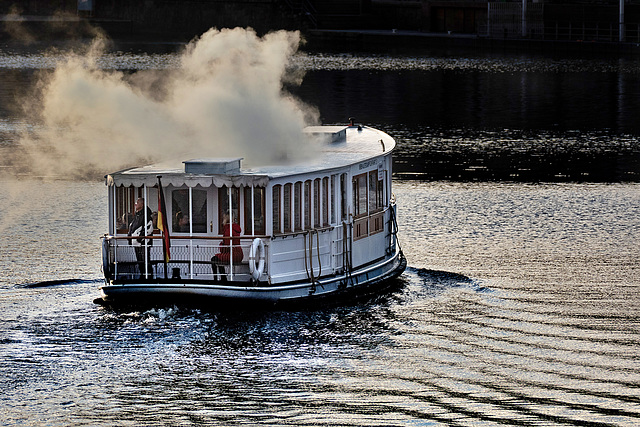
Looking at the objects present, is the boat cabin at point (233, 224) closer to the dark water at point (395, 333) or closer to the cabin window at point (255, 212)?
the cabin window at point (255, 212)

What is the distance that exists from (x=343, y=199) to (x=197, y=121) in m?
6.18

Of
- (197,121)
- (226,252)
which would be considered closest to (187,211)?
(226,252)

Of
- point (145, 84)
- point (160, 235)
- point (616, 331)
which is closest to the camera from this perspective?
point (616, 331)

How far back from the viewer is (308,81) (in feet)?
273

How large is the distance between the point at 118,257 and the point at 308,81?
190ft

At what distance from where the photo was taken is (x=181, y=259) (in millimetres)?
25984

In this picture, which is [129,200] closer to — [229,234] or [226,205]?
[226,205]

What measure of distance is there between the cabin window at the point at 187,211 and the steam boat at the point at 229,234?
0.02m

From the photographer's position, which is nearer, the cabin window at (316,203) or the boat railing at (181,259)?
the boat railing at (181,259)

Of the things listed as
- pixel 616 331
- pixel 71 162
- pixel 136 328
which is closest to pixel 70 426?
pixel 136 328

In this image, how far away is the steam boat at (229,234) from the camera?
83.4 ft

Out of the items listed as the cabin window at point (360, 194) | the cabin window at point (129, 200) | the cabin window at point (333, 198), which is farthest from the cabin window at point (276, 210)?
the cabin window at point (129, 200)

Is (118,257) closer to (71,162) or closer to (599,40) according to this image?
(71,162)

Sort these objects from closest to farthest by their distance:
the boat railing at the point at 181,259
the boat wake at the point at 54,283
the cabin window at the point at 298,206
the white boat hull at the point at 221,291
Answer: the white boat hull at the point at 221,291
the boat railing at the point at 181,259
the cabin window at the point at 298,206
the boat wake at the point at 54,283
